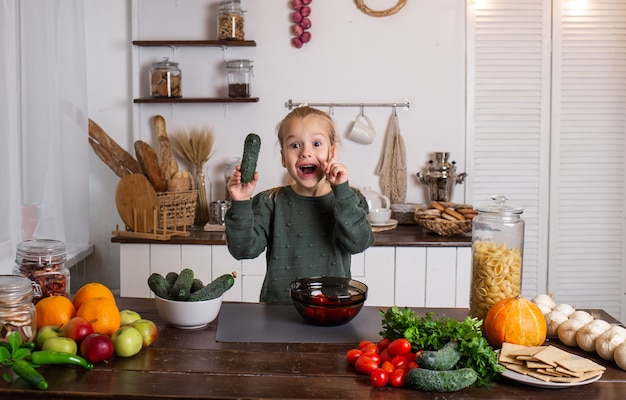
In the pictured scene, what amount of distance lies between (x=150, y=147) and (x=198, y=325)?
1.74m

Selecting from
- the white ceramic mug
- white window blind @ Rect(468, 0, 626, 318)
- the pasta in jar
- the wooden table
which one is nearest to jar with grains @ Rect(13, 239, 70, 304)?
the wooden table

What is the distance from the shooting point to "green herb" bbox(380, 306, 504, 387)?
4.92 feet

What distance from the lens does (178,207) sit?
3447 mm

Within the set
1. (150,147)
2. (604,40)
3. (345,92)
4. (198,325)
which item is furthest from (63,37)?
(604,40)

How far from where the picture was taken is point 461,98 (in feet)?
12.5

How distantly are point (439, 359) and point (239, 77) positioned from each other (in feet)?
8.11

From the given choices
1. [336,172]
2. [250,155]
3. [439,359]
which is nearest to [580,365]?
[439,359]

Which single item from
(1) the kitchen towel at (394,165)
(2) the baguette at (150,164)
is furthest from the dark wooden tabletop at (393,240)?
(1) the kitchen towel at (394,165)

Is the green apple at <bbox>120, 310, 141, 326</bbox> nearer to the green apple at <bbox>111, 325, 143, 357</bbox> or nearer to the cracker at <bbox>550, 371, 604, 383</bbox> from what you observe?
the green apple at <bbox>111, 325, 143, 357</bbox>

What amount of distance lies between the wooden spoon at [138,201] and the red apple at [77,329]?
1.71 m

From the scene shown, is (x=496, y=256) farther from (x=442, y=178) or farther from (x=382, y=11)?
(x=382, y=11)

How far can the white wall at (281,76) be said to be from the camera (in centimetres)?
374

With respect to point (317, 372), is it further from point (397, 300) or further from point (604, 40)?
point (604, 40)

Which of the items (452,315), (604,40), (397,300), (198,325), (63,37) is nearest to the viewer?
(198,325)
